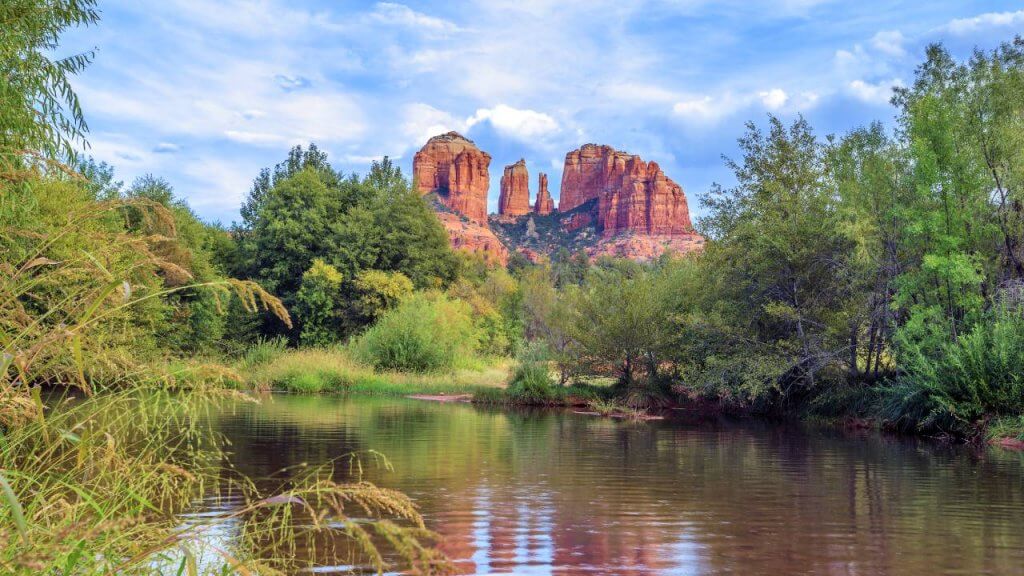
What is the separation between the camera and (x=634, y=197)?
472ft

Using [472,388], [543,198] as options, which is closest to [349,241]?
[472,388]

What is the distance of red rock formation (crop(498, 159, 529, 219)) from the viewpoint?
166375 millimetres

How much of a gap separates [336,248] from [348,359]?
10215 mm

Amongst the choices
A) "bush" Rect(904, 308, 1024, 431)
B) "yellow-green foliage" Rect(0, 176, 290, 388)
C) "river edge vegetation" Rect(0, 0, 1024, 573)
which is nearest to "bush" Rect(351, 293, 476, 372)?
"river edge vegetation" Rect(0, 0, 1024, 573)

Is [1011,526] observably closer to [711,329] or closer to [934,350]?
[934,350]

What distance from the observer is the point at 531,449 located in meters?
15.3

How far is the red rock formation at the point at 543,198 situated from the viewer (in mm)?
170250

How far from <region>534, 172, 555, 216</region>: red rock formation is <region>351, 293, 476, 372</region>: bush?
134 metres

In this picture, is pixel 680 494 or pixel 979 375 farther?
pixel 979 375

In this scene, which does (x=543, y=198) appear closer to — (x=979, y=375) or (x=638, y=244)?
(x=638, y=244)

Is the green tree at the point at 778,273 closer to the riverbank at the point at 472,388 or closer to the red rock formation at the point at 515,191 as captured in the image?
the riverbank at the point at 472,388

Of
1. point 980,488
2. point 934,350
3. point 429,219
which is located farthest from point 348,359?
point 980,488

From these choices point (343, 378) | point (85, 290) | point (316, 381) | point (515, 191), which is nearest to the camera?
point (85, 290)

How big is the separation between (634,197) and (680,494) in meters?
136
